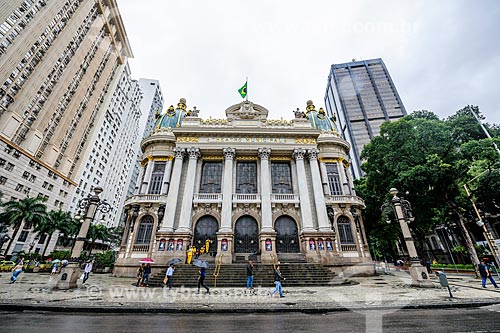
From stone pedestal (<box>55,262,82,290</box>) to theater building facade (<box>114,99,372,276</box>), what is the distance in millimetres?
→ 6198

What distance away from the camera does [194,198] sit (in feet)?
67.5

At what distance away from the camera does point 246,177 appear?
22.8m

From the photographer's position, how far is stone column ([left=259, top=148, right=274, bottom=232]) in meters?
19.2

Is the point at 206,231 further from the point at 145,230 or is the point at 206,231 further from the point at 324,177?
the point at 324,177

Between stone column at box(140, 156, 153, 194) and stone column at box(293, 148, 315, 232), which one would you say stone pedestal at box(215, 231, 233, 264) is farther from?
stone column at box(140, 156, 153, 194)

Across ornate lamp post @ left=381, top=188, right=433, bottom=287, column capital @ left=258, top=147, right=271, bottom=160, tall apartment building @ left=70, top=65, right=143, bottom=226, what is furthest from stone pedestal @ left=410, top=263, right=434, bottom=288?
tall apartment building @ left=70, top=65, right=143, bottom=226

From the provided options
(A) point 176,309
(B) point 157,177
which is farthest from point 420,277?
(B) point 157,177

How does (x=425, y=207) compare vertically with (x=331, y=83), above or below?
below

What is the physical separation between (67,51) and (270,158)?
1961 inches

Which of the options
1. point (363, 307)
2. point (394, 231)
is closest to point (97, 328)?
point (363, 307)

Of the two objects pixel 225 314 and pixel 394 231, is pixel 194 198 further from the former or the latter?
pixel 394 231

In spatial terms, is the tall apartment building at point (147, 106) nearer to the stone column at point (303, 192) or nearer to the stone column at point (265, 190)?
the stone column at point (265, 190)

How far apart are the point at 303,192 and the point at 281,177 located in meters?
3.16

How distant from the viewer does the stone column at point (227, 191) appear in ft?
62.6
